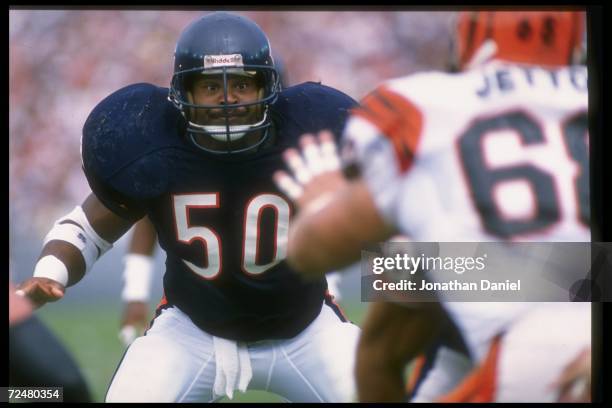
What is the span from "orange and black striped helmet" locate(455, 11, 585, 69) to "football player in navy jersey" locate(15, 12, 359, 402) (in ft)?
2.33

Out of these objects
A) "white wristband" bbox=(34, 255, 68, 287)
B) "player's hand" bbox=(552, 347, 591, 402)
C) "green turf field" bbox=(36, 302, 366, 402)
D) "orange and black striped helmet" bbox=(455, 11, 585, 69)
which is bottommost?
"green turf field" bbox=(36, 302, 366, 402)

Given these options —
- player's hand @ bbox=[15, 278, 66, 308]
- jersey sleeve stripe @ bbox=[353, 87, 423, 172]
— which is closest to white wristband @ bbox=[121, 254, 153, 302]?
player's hand @ bbox=[15, 278, 66, 308]

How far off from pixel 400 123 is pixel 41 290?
102 cm

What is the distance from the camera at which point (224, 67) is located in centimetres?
202

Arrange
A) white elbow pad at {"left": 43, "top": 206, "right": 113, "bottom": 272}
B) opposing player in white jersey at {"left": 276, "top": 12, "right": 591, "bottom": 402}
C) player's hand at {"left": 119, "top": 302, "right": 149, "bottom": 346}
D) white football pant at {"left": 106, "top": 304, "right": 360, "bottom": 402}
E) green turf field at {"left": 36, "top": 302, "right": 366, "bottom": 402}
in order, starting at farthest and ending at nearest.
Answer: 1. green turf field at {"left": 36, "top": 302, "right": 366, "bottom": 402}
2. player's hand at {"left": 119, "top": 302, "right": 149, "bottom": 346}
3. white elbow pad at {"left": 43, "top": 206, "right": 113, "bottom": 272}
4. white football pant at {"left": 106, "top": 304, "right": 360, "bottom": 402}
5. opposing player in white jersey at {"left": 276, "top": 12, "right": 591, "bottom": 402}

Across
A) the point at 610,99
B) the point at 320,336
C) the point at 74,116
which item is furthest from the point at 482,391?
the point at 74,116

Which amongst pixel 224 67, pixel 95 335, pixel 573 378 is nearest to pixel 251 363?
pixel 224 67

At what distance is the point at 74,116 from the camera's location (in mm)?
5551

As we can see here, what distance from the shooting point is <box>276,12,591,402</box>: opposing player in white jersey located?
126 cm

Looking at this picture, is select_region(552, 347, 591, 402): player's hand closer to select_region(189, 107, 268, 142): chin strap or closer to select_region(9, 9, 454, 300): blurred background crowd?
select_region(189, 107, 268, 142): chin strap

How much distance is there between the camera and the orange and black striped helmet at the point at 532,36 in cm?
135

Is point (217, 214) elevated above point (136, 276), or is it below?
above

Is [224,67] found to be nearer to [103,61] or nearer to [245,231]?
[245,231]

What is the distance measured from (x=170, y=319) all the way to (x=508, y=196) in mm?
996
